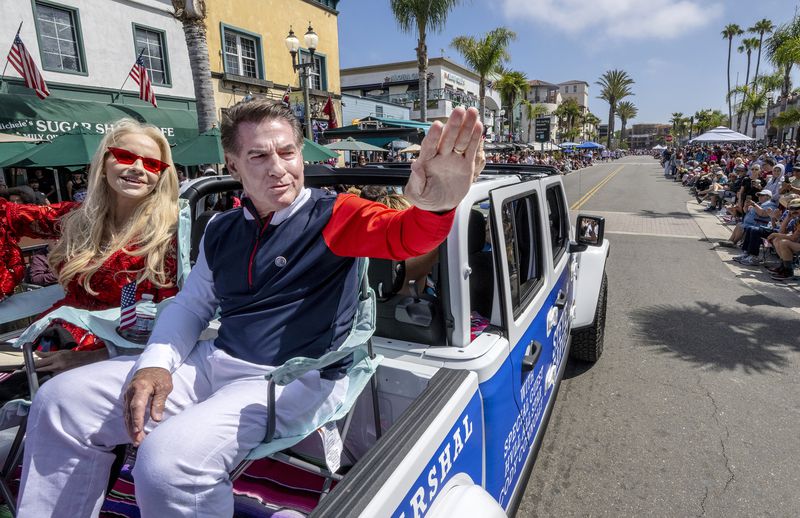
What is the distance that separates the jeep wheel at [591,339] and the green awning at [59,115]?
9538 millimetres

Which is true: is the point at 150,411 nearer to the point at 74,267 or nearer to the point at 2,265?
the point at 74,267

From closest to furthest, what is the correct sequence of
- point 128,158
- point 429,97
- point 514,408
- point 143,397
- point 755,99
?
point 143,397 < point 514,408 < point 128,158 < point 429,97 < point 755,99

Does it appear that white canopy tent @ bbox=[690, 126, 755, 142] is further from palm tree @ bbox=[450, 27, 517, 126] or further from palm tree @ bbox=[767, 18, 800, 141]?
palm tree @ bbox=[450, 27, 517, 126]

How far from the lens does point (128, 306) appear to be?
2045mm

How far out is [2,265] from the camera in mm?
2572

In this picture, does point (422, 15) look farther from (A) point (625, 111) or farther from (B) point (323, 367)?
(A) point (625, 111)

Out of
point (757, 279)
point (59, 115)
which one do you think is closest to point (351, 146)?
point (59, 115)

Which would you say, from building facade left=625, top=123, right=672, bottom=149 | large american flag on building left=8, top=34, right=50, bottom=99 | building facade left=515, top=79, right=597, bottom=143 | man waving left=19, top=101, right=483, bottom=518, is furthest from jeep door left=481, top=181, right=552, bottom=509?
building facade left=625, top=123, right=672, bottom=149

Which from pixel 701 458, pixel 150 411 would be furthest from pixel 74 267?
pixel 701 458

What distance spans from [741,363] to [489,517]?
13.1 ft

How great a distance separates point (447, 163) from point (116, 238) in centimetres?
181

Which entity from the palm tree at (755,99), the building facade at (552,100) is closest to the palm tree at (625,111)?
the building facade at (552,100)

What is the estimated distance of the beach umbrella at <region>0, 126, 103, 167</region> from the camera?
24.8 ft

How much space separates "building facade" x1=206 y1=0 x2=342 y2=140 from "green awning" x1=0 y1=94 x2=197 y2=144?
112 inches
